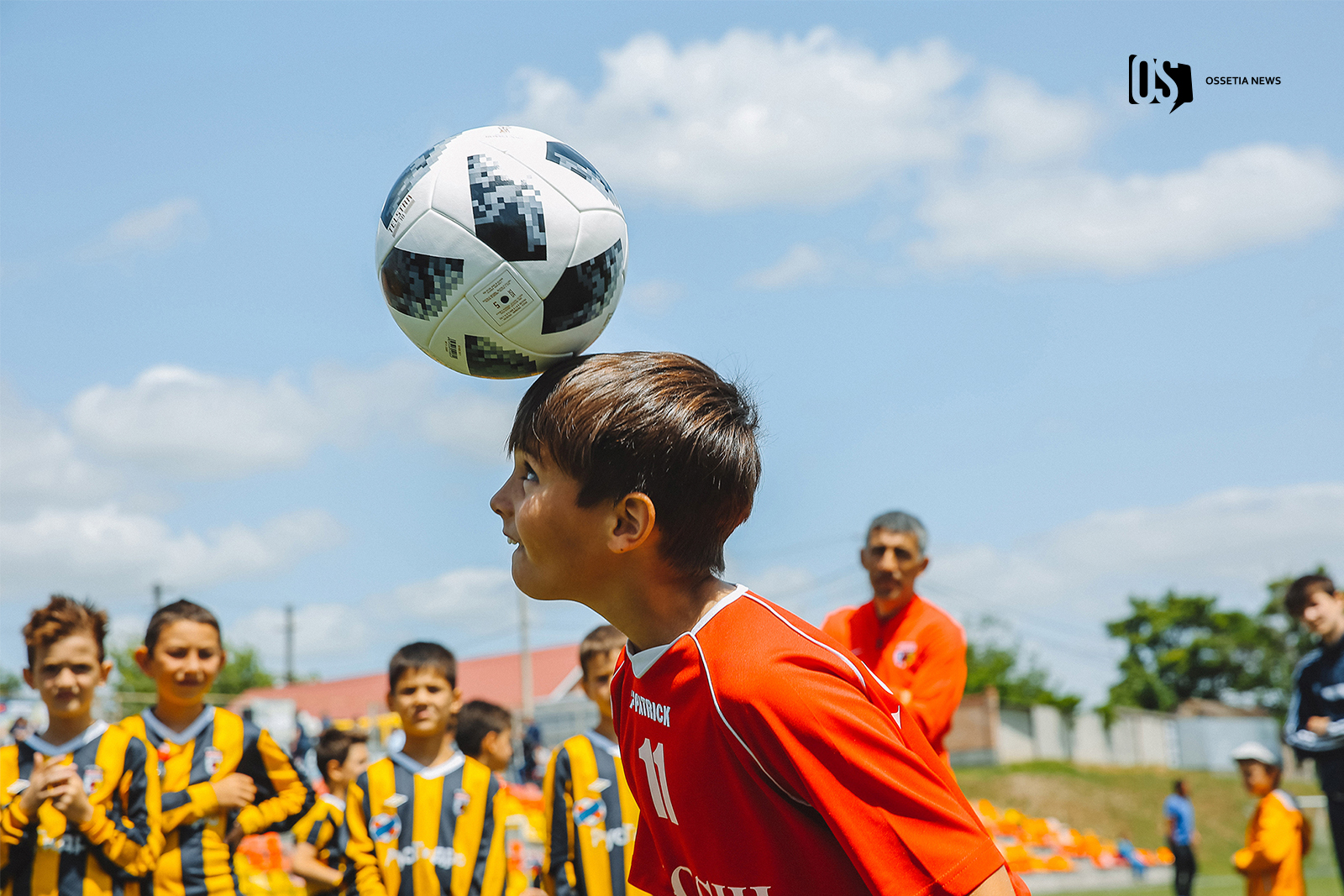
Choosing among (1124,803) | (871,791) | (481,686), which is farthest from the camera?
(481,686)

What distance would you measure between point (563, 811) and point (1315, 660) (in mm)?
4744

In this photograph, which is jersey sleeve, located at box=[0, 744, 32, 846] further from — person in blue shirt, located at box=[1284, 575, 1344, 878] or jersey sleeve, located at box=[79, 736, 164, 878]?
person in blue shirt, located at box=[1284, 575, 1344, 878]

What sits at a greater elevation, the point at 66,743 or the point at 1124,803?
the point at 66,743

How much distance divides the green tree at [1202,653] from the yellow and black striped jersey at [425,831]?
62.9 meters

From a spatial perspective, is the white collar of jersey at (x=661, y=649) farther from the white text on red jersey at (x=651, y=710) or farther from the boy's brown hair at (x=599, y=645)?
the boy's brown hair at (x=599, y=645)

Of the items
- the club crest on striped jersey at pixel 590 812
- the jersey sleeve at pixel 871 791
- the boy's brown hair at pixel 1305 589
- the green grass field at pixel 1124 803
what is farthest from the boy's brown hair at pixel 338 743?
the green grass field at pixel 1124 803

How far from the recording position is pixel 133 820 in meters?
4.92

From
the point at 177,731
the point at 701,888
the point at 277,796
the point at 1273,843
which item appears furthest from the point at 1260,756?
the point at 701,888

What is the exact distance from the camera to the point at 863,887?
2047 mm

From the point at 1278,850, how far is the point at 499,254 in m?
7.46

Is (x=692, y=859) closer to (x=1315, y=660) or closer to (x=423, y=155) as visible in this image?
(x=423, y=155)

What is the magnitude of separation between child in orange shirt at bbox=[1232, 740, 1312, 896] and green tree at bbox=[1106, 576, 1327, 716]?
57964mm

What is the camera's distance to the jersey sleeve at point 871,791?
1.90 m

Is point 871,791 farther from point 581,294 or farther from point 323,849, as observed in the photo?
point 323,849
